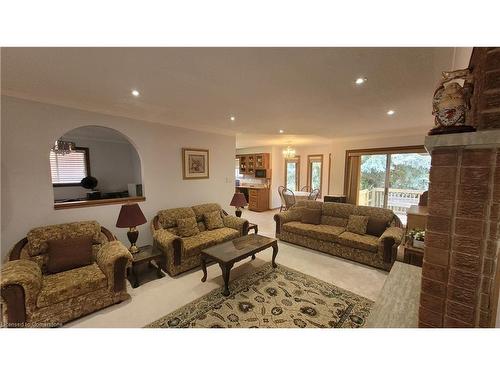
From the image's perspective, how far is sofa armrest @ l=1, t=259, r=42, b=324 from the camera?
1.69 metres

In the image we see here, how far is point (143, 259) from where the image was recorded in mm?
2691

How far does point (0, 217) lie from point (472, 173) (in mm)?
4127

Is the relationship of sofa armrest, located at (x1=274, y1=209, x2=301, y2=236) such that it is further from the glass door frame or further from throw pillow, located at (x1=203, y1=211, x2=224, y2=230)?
the glass door frame

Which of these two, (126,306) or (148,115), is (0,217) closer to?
(126,306)

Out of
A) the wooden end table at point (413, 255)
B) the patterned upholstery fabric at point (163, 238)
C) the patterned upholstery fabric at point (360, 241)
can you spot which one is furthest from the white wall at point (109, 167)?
the wooden end table at point (413, 255)

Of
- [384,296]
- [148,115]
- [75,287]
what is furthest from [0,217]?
[384,296]

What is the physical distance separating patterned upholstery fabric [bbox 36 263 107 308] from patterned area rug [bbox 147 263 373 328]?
2.49 ft

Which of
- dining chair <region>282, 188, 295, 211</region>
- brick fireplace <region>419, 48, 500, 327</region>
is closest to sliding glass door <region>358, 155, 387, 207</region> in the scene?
dining chair <region>282, 188, 295, 211</region>

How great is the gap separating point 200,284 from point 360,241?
2.54 meters

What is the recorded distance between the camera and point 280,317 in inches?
81.2

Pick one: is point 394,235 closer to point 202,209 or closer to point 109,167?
point 202,209

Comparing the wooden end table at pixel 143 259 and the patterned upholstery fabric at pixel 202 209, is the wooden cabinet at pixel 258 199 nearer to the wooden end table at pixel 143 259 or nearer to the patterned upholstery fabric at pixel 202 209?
the patterned upholstery fabric at pixel 202 209
